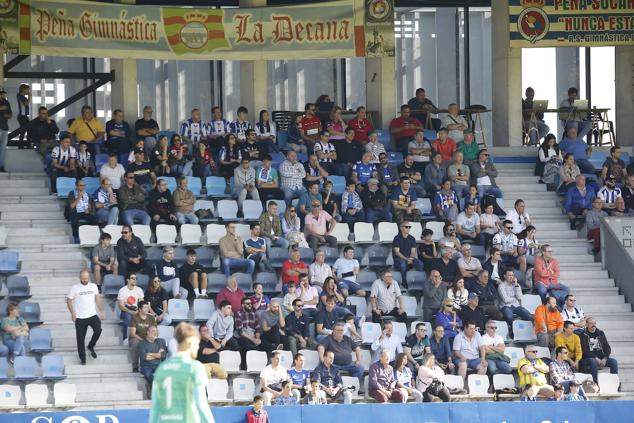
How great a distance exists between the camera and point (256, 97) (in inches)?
1120

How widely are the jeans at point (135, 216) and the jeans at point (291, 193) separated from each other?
2.24 m

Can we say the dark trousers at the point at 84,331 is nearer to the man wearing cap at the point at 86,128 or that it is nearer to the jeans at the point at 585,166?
the man wearing cap at the point at 86,128

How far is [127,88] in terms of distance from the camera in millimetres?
27578

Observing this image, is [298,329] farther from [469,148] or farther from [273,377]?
[469,148]

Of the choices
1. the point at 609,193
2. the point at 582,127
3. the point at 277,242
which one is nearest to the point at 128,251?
the point at 277,242

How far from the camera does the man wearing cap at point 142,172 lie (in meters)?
24.7

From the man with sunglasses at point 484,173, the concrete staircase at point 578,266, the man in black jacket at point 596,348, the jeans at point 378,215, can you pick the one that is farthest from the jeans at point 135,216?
the man in black jacket at point 596,348

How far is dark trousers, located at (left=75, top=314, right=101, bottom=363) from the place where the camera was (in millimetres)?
21688

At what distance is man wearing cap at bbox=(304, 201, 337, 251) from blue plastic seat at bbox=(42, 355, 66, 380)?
464 cm

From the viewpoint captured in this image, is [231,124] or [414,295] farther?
[231,124]

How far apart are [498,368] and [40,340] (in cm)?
622

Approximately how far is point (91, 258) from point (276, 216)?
2.78 meters

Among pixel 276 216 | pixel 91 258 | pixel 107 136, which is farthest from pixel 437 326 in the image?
pixel 107 136

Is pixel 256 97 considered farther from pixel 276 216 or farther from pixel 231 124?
pixel 276 216
